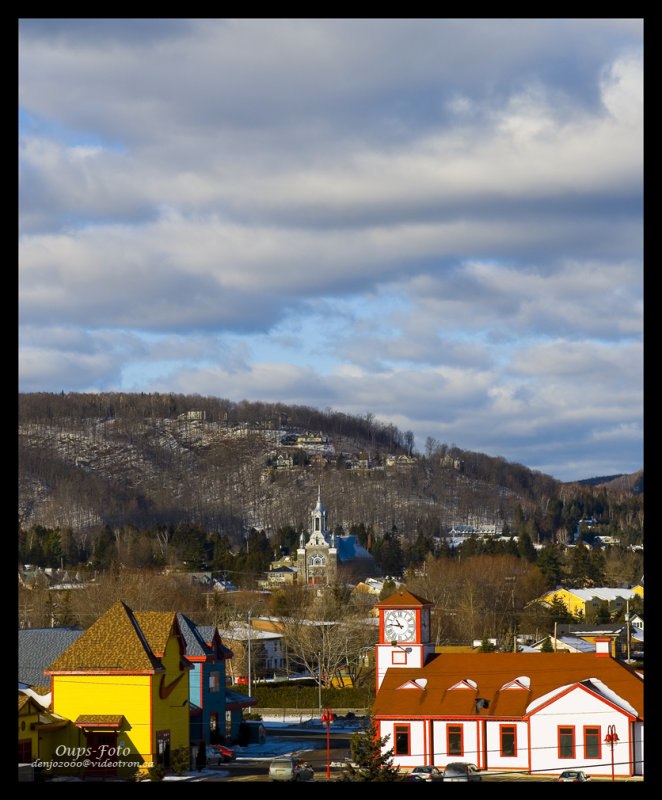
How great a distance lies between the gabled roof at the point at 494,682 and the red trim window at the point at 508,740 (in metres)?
0.43

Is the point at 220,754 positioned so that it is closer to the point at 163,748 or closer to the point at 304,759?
the point at 304,759

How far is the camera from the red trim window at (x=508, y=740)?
29.2 meters

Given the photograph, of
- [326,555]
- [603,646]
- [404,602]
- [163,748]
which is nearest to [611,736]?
[603,646]

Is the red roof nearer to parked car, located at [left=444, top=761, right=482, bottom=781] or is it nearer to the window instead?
parked car, located at [left=444, top=761, right=482, bottom=781]

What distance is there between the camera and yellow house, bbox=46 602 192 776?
2770 centimetres

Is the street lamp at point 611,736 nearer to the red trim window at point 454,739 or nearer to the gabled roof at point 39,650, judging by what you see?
the red trim window at point 454,739

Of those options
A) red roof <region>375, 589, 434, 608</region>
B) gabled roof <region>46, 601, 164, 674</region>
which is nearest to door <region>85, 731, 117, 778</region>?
gabled roof <region>46, 601, 164, 674</region>

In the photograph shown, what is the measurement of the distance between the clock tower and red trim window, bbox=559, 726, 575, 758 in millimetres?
6070

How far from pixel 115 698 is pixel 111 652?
126 centimetres

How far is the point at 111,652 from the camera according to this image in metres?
28.9
